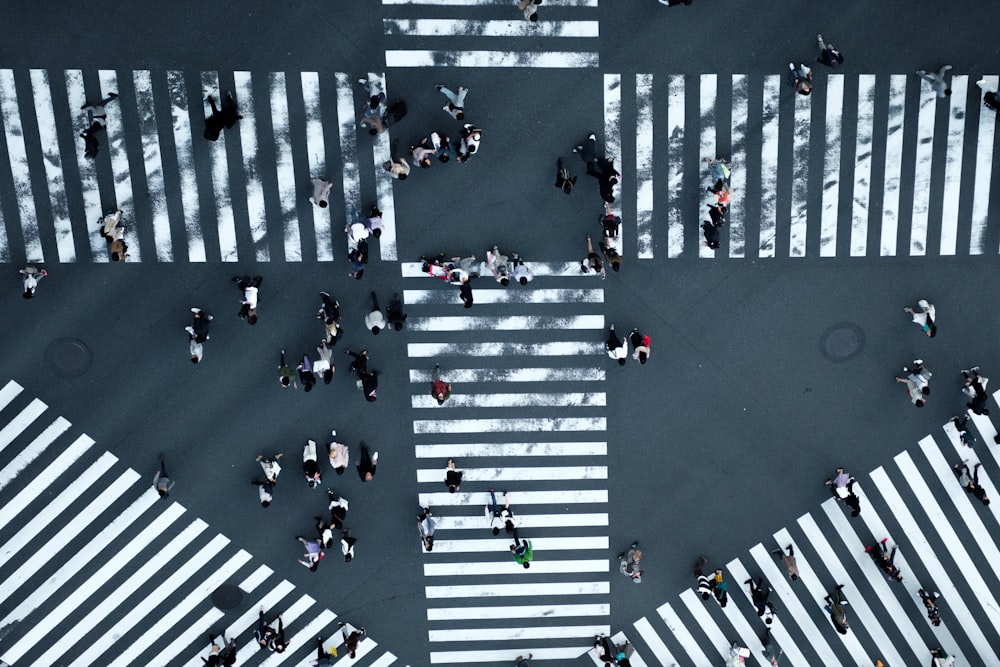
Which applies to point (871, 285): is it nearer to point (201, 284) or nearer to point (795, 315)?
point (795, 315)

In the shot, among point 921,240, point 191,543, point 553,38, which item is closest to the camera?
point 553,38

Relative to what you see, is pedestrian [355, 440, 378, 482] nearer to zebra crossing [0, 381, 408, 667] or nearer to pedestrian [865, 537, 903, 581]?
zebra crossing [0, 381, 408, 667]

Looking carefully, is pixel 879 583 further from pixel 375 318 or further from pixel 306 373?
pixel 306 373

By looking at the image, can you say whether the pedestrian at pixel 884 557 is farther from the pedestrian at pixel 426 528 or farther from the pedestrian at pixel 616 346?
the pedestrian at pixel 426 528

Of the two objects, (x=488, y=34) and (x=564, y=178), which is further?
(x=564, y=178)

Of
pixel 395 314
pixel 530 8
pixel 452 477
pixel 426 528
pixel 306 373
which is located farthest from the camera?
pixel 426 528

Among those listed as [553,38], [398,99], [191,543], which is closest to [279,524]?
[191,543]

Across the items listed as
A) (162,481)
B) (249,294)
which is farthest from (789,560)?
(162,481)
